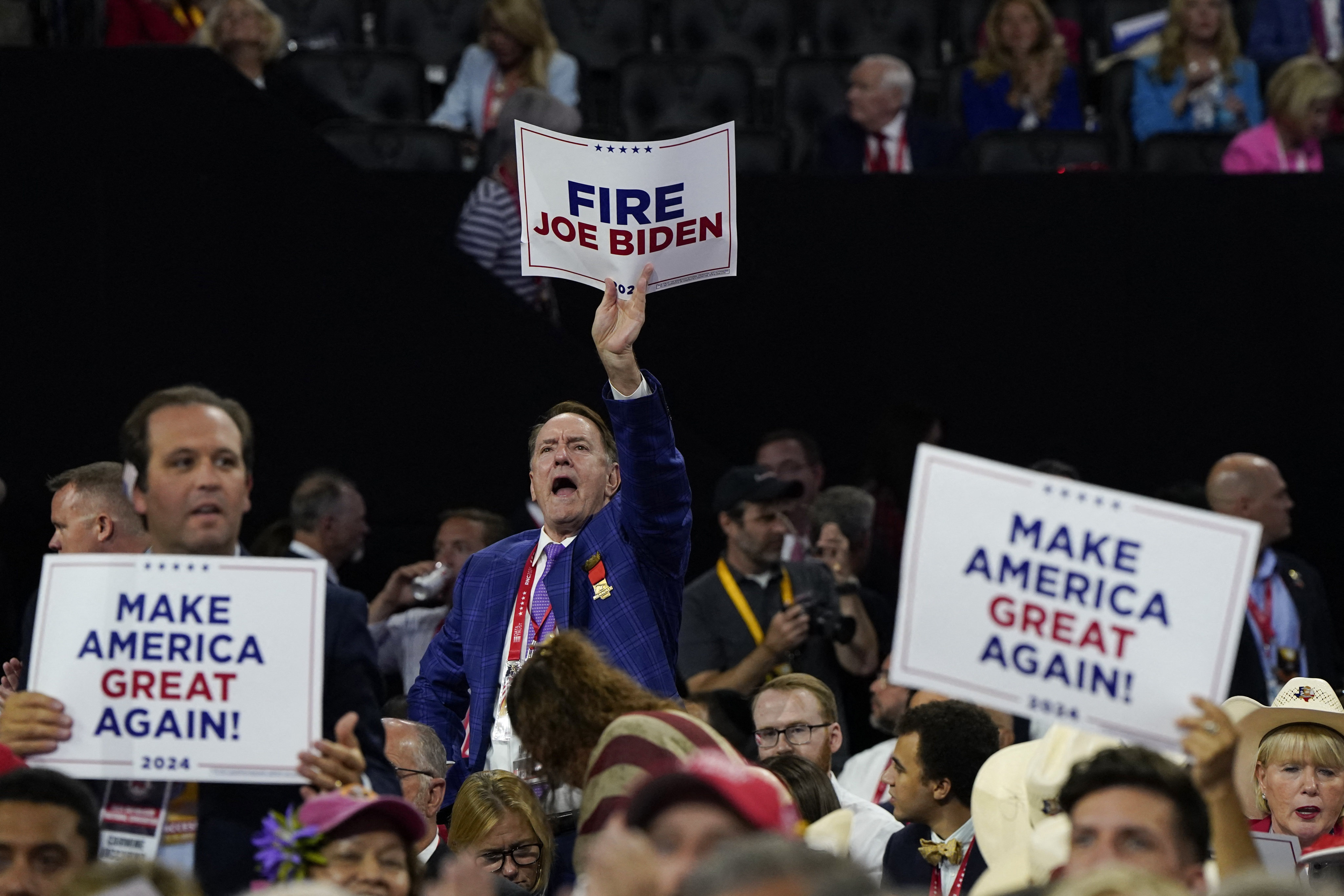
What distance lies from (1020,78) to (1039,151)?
1.44 feet

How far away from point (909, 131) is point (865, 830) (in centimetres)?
411

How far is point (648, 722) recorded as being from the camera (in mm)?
3145

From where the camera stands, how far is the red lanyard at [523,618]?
4707mm

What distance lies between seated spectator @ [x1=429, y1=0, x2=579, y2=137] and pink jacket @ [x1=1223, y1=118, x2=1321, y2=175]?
2.83 metres

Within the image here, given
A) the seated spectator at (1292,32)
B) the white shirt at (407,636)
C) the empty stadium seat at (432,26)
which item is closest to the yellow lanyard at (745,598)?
the white shirt at (407,636)

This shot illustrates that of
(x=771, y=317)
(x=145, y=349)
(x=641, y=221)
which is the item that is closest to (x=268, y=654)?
(x=641, y=221)

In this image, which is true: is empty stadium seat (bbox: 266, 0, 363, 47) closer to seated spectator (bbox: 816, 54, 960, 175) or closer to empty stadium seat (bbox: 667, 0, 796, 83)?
empty stadium seat (bbox: 667, 0, 796, 83)

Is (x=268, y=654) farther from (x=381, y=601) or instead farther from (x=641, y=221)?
(x=381, y=601)

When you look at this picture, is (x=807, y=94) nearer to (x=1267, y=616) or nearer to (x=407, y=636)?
(x=1267, y=616)

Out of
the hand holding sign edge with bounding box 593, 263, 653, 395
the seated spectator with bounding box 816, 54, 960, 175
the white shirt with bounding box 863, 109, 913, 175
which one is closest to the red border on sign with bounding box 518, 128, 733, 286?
the hand holding sign edge with bounding box 593, 263, 653, 395

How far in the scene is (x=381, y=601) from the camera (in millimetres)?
6953

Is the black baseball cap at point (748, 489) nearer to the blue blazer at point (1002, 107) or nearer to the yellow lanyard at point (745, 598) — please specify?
the yellow lanyard at point (745, 598)

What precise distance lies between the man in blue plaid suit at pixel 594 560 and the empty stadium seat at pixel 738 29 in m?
4.82

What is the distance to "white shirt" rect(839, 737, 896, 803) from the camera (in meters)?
6.14
